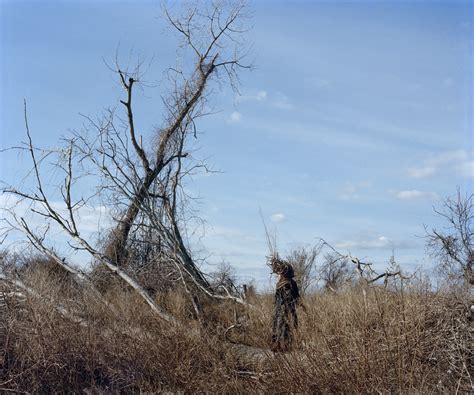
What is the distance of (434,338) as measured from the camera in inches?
258

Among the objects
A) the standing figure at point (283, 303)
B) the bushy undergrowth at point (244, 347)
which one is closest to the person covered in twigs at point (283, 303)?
the standing figure at point (283, 303)

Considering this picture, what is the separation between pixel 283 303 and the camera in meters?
8.39

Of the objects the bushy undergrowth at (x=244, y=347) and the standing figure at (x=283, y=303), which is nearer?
the bushy undergrowth at (x=244, y=347)

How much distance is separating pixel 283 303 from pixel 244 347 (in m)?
1.02

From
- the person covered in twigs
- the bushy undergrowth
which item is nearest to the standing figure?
the person covered in twigs

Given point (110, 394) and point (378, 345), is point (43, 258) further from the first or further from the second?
point (378, 345)

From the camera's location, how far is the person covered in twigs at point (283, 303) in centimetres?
810

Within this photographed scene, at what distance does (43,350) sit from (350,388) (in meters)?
4.45

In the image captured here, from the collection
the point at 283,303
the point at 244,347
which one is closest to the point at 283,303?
the point at 283,303

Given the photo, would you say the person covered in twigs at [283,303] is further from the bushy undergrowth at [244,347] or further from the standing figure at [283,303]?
the bushy undergrowth at [244,347]

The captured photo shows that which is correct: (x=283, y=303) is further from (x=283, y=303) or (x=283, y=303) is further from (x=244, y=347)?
(x=244, y=347)

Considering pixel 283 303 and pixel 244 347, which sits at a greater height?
pixel 283 303

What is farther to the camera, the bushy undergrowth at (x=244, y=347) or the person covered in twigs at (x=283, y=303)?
the person covered in twigs at (x=283, y=303)

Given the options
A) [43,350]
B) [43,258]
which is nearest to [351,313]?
[43,350]
